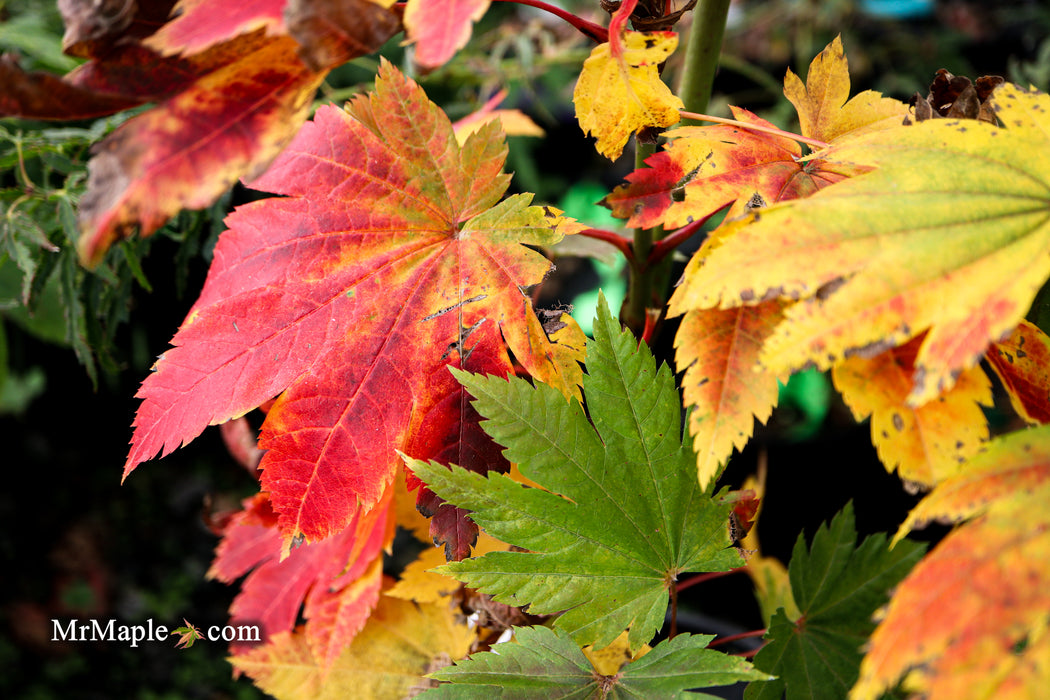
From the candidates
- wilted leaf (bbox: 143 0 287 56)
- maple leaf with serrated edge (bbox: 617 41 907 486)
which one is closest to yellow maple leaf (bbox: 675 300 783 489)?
maple leaf with serrated edge (bbox: 617 41 907 486)

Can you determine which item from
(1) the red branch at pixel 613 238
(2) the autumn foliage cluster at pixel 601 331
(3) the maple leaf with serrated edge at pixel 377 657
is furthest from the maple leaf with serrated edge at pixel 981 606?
(3) the maple leaf with serrated edge at pixel 377 657

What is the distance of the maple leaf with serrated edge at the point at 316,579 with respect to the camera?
0.53m

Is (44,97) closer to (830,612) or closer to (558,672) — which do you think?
(558,672)

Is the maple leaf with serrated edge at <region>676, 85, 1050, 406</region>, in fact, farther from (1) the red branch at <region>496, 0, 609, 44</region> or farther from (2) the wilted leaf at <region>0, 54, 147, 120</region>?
(2) the wilted leaf at <region>0, 54, 147, 120</region>

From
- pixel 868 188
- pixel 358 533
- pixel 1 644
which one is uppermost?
pixel 868 188

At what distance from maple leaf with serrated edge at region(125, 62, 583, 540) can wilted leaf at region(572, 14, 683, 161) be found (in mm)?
59

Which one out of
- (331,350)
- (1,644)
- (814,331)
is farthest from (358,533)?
(1,644)

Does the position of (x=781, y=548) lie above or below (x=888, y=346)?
below

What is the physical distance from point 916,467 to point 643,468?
0.15 meters

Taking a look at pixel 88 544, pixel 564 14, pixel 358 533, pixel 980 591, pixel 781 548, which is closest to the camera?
pixel 980 591

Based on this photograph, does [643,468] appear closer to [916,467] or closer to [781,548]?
[916,467]

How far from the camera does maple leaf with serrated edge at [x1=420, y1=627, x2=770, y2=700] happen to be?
1.27 feet

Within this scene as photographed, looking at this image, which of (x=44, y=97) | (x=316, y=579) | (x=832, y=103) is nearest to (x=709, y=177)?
(x=832, y=103)

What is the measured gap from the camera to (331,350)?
42cm
